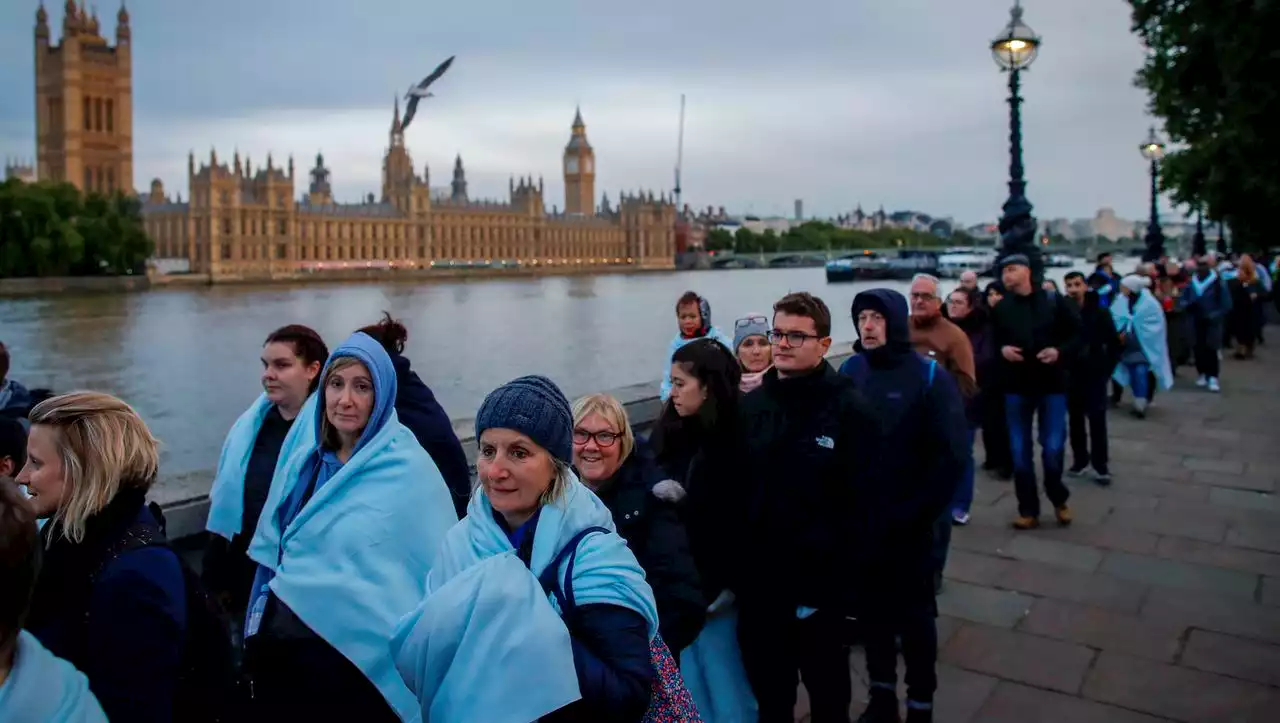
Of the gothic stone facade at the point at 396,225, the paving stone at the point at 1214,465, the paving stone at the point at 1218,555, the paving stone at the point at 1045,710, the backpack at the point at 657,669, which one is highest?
the gothic stone facade at the point at 396,225

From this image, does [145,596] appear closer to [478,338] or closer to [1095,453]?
[1095,453]

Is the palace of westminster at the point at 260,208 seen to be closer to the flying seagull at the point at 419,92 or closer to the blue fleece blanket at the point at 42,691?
the flying seagull at the point at 419,92

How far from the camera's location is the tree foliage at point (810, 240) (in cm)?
12594

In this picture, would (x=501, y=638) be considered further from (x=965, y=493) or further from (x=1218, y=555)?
(x=1218, y=555)

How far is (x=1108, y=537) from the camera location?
198 inches

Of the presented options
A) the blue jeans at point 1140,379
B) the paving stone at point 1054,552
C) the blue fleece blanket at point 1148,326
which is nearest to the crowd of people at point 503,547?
the paving stone at point 1054,552

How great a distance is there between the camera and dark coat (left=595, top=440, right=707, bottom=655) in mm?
2049

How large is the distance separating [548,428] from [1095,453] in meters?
5.43

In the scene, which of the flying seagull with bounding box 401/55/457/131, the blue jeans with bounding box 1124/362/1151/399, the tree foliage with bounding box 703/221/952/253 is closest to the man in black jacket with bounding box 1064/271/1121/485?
the blue jeans with bounding box 1124/362/1151/399

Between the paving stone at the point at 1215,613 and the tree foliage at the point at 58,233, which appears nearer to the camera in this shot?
the paving stone at the point at 1215,613

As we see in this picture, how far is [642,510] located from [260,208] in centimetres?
8688

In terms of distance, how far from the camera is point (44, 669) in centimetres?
134

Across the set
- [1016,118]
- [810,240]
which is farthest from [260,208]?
[1016,118]

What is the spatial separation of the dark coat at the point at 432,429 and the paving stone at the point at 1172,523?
3870 millimetres
